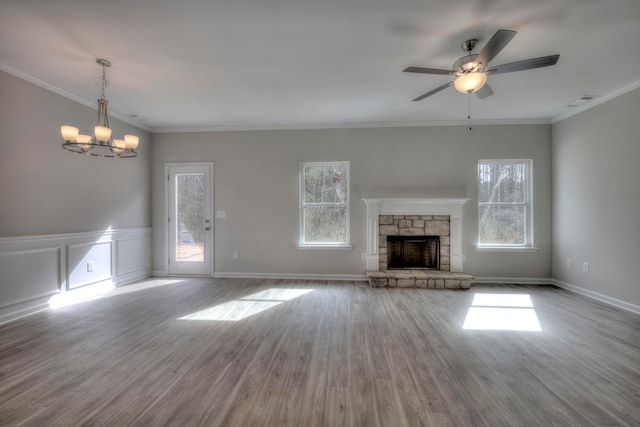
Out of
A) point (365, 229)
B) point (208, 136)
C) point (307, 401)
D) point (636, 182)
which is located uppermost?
point (208, 136)

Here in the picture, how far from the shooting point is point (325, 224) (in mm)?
5043

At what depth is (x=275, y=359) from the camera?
7.48 ft

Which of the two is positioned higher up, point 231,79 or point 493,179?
point 231,79

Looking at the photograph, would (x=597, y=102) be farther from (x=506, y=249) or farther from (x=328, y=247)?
(x=328, y=247)

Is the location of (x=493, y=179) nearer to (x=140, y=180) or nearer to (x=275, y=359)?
(x=275, y=359)

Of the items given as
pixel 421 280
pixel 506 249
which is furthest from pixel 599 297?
pixel 421 280

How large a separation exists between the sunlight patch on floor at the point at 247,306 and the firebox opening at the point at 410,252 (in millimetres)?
1631

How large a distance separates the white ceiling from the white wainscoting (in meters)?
1.91

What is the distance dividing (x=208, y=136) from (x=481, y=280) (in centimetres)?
544

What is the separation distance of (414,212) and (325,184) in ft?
5.31

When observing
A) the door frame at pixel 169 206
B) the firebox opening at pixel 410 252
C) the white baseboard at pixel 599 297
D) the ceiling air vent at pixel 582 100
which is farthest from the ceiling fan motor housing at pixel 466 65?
the door frame at pixel 169 206

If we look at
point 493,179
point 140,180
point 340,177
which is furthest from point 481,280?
point 140,180

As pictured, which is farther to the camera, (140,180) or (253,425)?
(140,180)

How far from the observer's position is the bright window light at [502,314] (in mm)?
2939
